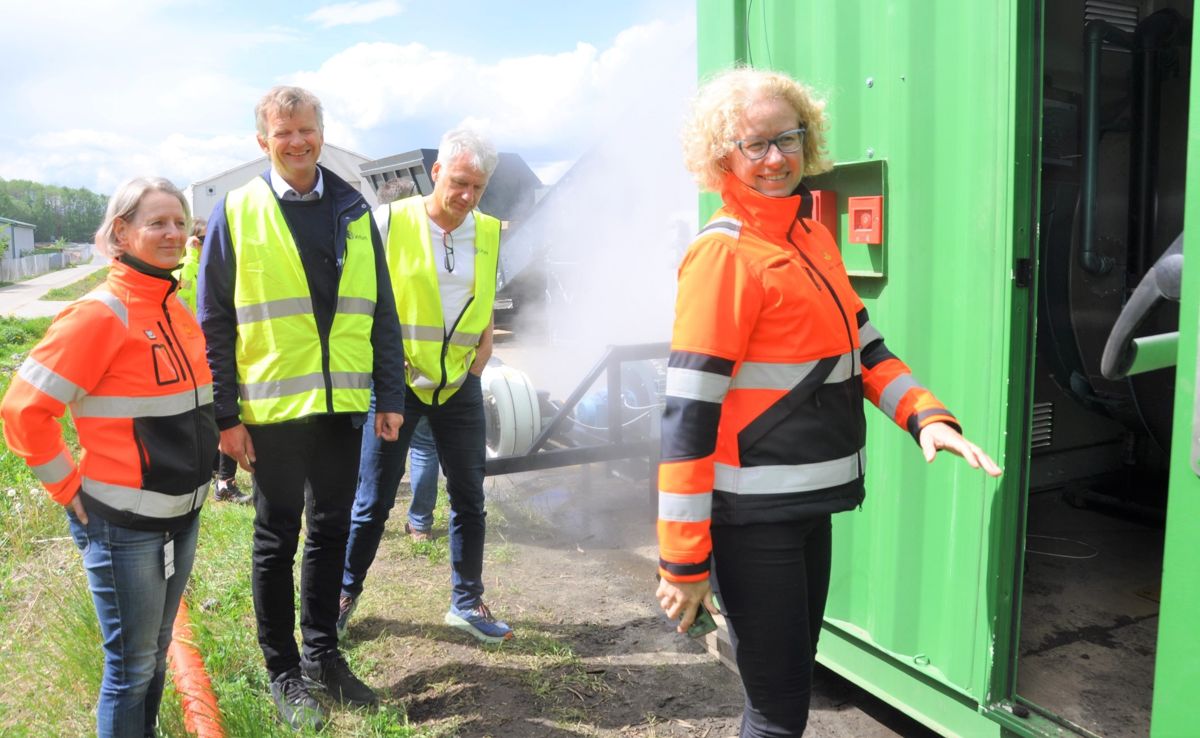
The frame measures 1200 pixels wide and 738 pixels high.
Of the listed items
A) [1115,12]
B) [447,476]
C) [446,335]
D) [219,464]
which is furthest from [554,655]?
[1115,12]

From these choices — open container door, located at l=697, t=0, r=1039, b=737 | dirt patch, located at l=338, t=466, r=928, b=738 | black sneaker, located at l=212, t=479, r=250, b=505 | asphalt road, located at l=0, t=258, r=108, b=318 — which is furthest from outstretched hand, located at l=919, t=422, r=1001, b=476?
asphalt road, located at l=0, t=258, r=108, b=318

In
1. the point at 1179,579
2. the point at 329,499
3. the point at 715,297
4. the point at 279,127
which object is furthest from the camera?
the point at 329,499

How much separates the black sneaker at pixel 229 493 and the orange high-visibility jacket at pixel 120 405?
3728mm

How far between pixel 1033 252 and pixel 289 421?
2.17m

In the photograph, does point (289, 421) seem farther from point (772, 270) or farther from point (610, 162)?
point (610, 162)

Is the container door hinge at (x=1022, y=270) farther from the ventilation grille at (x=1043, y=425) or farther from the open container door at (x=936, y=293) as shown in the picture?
the ventilation grille at (x=1043, y=425)

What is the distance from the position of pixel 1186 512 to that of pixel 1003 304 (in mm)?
874

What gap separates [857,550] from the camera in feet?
9.38

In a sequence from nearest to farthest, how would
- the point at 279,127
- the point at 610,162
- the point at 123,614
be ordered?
the point at 123,614 < the point at 279,127 < the point at 610,162

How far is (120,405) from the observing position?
84.8 inches

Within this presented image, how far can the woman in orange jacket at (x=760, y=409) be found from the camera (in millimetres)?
1721

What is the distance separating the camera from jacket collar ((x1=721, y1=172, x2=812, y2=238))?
182 centimetres

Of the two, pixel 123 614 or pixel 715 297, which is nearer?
pixel 715 297

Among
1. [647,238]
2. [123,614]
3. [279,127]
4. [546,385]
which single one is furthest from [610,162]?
[123,614]
